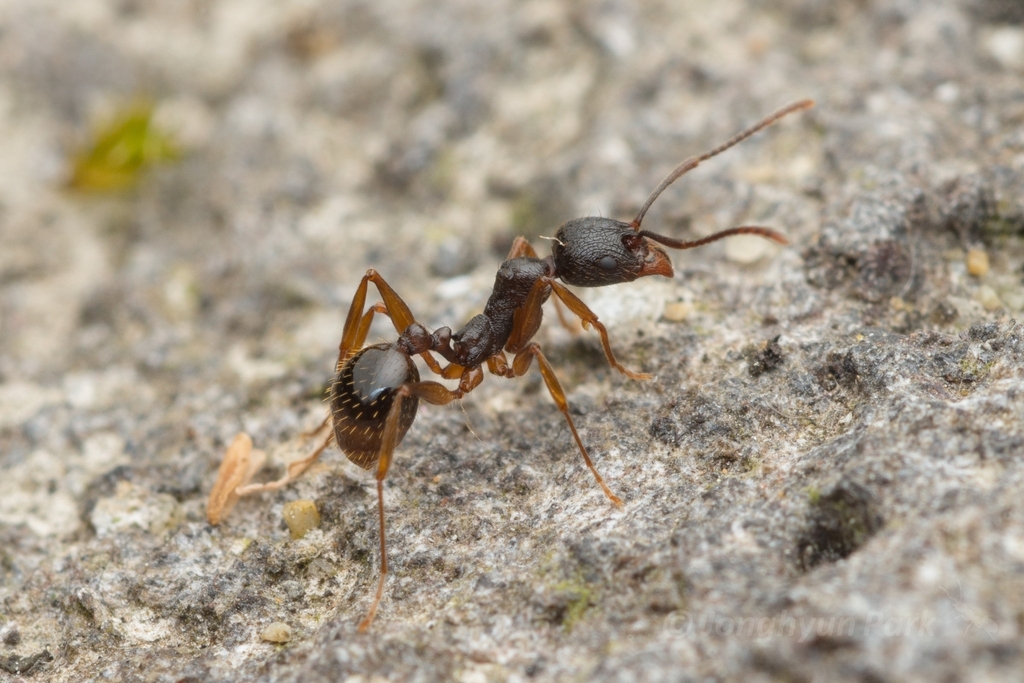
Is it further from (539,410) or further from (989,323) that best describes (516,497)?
(989,323)

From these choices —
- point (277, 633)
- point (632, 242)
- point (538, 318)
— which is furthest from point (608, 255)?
point (277, 633)

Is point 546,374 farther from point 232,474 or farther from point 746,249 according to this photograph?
point 232,474

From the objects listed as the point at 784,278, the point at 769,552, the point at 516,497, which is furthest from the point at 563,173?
the point at 769,552

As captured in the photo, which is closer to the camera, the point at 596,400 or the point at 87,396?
the point at 596,400

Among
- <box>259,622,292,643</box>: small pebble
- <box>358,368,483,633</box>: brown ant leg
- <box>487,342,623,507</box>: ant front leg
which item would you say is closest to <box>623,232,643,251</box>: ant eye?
<box>487,342,623,507</box>: ant front leg

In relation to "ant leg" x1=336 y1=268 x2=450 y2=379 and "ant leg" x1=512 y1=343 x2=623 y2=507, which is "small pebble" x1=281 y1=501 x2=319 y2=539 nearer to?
"ant leg" x1=336 y1=268 x2=450 y2=379

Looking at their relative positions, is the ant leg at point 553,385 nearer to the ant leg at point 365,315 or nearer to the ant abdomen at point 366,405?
the ant leg at point 365,315

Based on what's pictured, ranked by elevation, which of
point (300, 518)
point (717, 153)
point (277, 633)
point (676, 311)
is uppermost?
point (717, 153)
